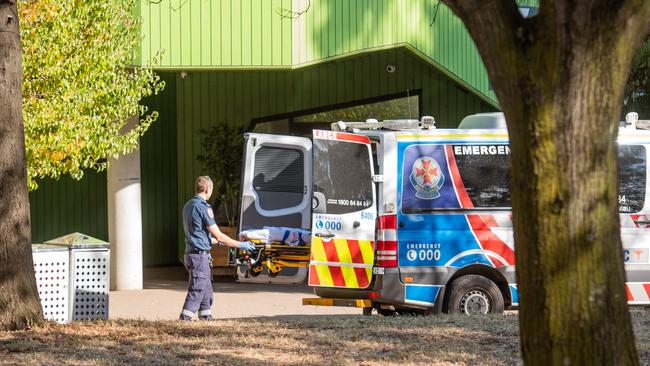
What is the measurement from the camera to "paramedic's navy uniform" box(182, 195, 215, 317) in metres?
10.9

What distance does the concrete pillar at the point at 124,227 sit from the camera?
18.7 metres

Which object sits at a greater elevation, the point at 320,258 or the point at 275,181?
the point at 275,181

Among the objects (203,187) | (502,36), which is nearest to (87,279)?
(203,187)

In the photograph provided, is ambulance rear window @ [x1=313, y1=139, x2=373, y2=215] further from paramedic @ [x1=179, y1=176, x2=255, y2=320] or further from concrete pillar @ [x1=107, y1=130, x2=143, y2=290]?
concrete pillar @ [x1=107, y1=130, x2=143, y2=290]

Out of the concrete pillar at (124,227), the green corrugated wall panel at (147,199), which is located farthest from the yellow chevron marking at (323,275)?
the green corrugated wall panel at (147,199)

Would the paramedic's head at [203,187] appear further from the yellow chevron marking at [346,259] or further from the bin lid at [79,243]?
the yellow chevron marking at [346,259]

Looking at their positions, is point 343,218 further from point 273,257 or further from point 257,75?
point 257,75

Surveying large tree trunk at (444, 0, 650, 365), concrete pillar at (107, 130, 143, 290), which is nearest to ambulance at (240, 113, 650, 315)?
large tree trunk at (444, 0, 650, 365)

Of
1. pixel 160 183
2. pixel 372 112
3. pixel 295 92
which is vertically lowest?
pixel 160 183

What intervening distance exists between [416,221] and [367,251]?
58cm

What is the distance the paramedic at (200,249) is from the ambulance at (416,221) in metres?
1.11

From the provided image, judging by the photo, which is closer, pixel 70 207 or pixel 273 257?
pixel 273 257

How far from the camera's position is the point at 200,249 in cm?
1095

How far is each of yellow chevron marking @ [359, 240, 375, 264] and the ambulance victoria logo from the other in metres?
0.70
